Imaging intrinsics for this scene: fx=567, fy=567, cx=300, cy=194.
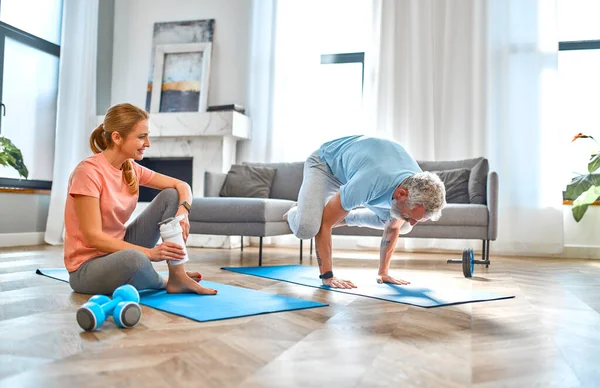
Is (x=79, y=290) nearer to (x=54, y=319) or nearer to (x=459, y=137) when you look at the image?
(x=54, y=319)

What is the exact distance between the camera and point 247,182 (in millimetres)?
4746

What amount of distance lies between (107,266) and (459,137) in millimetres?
4142

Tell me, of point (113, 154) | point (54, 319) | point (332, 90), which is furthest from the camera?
point (332, 90)

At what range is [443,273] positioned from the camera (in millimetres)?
3613

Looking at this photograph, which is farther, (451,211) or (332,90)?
(332,90)

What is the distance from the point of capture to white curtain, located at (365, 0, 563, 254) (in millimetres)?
5262

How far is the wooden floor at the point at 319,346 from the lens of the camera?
1279 mm

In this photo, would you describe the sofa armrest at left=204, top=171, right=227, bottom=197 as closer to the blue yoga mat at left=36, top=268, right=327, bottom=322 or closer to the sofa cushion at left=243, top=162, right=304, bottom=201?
the sofa cushion at left=243, top=162, right=304, bottom=201

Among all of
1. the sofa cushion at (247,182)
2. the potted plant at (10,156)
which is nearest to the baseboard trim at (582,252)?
the sofa cushion at (247,182)

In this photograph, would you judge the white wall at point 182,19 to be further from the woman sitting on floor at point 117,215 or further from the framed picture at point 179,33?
the woman sitting on floor at point 117,215

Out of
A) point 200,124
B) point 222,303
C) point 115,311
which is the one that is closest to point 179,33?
point 200,124

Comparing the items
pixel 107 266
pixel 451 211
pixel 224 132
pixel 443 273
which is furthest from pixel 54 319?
pixel 224 132

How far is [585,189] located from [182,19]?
177 inches

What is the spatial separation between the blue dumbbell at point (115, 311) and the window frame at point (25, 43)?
3994mm
